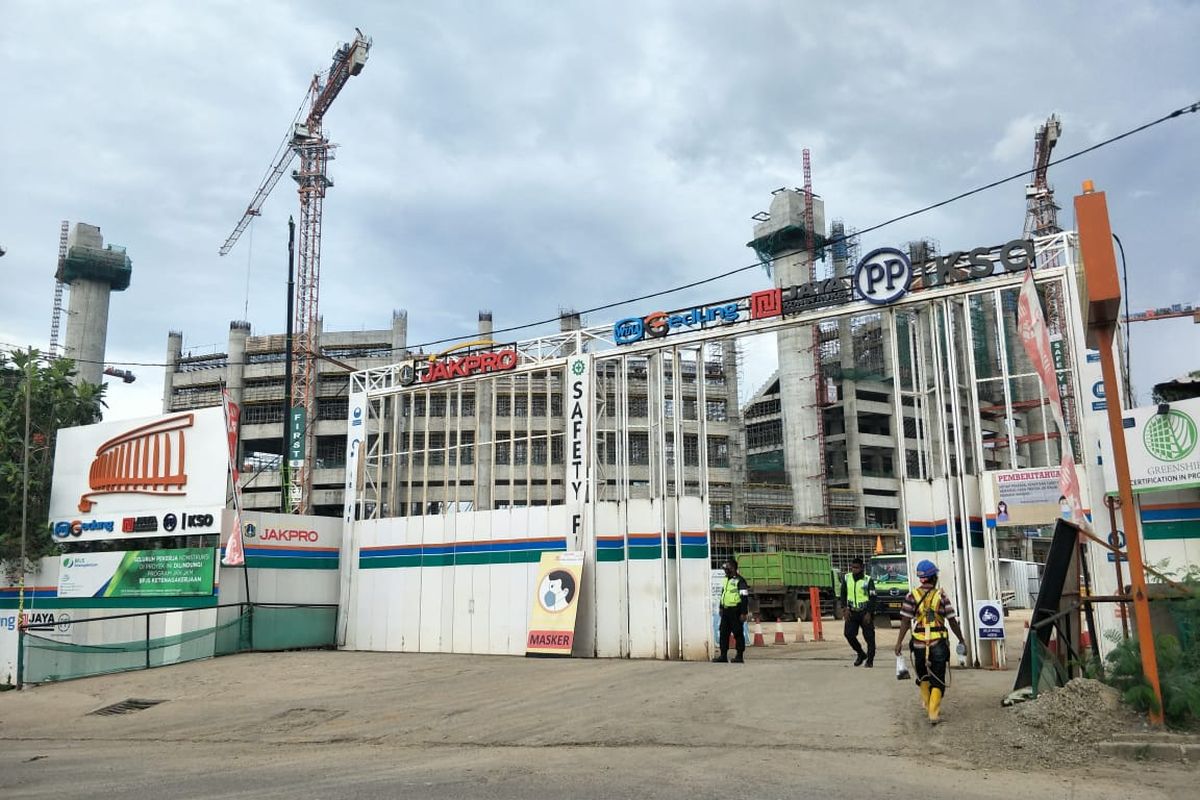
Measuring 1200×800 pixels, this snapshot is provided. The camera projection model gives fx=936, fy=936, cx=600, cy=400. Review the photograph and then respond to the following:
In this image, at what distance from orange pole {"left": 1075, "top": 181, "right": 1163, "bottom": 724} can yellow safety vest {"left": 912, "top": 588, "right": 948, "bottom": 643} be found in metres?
1.95

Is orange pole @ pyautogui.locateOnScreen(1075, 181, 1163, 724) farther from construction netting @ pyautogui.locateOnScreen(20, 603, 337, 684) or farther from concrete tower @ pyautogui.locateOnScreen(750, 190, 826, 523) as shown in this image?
concrete tower @ pyautogui.locateOnScreen(750, 190, 826, 523)

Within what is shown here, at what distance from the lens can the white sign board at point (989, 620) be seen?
15469 millimetres

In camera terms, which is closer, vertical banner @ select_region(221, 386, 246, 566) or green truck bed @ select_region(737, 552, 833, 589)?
vertical banner @ select_region(221, 386, 246, 566)

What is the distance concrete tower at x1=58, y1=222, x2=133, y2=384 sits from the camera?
91.8 meters

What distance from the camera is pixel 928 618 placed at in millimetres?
10562

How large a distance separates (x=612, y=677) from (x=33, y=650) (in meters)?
14.7

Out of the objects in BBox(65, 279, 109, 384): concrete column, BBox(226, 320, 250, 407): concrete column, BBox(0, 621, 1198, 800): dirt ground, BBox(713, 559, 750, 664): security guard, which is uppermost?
BBox(65, 279, 109, 384): concrete column

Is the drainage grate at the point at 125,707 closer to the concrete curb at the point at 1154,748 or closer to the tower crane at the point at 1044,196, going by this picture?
the concrete curb at the point at 1154,748

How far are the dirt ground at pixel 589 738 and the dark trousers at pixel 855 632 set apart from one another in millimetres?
365

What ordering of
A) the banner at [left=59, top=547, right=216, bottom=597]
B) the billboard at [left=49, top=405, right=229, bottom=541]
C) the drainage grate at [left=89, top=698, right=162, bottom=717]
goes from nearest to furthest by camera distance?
the drainage grate at [left=89, top=698, right=162, bottom=717], the banner at [left=59, top=547, right=216, bottom=597], the billboard at [left=49, top=405, right=229, bottom=541]

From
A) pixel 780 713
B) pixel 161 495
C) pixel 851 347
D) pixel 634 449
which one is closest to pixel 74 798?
pixel 780 713

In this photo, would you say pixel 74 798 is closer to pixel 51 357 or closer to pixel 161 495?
pixel 161 495

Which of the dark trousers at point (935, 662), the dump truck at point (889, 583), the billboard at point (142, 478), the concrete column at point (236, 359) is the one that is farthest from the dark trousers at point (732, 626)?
the concrete column at point (236, 359)

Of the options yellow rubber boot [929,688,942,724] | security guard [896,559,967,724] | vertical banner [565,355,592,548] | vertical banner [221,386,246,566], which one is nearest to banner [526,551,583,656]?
vertical banner [565,355,592,548]
